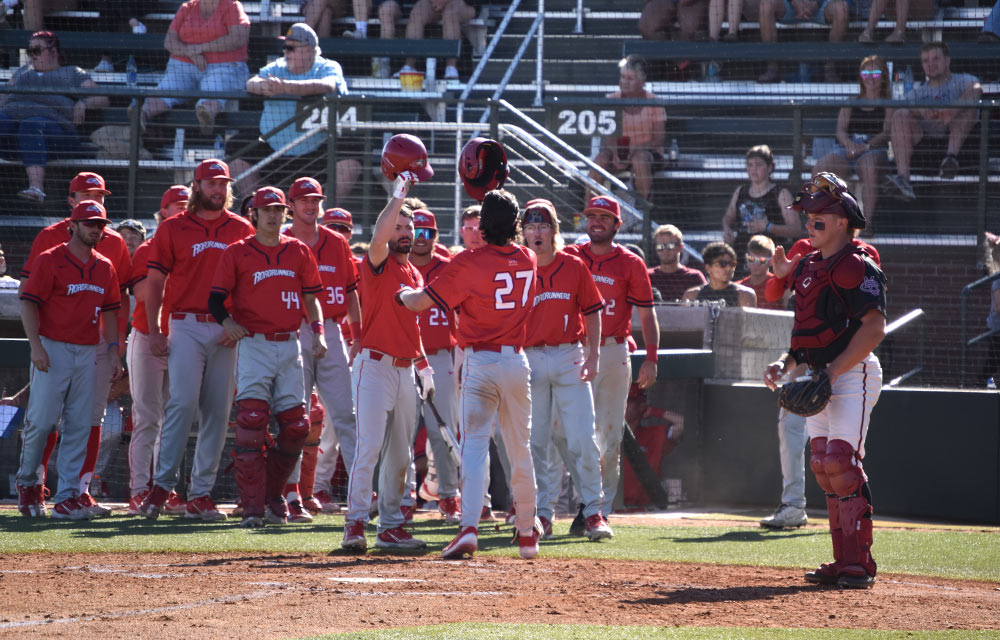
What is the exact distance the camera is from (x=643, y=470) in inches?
395

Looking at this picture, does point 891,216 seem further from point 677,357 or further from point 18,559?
point 18,559

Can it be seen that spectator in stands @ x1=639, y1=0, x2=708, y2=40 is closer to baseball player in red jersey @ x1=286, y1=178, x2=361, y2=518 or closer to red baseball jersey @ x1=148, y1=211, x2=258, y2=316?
baseball player in red jersey @ x1=286, y1=178, x2=361, y2=518

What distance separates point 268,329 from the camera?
7.85 meters

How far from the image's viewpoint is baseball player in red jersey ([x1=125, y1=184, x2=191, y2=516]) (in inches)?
341

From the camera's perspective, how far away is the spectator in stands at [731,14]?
1541cm

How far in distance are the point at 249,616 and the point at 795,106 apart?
8.91 m

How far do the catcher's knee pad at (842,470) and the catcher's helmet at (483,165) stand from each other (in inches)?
98.1

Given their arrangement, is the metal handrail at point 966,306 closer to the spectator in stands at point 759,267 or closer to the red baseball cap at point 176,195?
the spectator in stands at point 759,267

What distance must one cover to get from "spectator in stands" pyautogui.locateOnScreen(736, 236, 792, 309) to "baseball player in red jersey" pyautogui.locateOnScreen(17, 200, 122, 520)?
5.55m

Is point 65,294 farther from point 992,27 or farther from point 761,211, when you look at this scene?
point 992,27

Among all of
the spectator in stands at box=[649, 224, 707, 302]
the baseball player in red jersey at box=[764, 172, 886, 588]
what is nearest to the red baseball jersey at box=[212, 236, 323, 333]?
the baseball player in red jersey at box=[764, 172, 886, 588]

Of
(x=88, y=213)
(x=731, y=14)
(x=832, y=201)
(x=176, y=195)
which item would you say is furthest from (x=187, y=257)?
(x=731, y=14)

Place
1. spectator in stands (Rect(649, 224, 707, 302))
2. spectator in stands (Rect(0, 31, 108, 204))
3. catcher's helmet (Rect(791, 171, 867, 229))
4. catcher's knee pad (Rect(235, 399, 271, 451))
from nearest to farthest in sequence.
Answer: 1. catcher's helmet (Rect(791, 171, 867, 229))
2. catcher's knee pad (Rect(235, 399, 271, 451))
3. spectator in stands (Rect(649, 224, 707, 302))
4. spectator in stands (Rect(0, 31, 108, 204))

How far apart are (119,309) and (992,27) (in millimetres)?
11054
